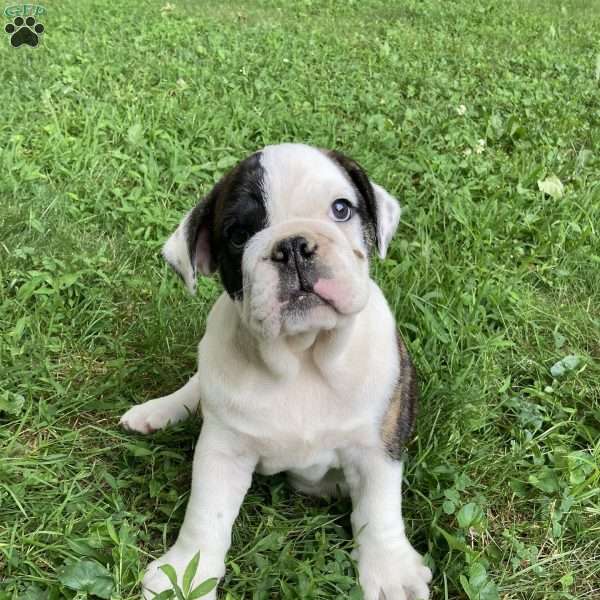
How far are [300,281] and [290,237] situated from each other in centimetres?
14

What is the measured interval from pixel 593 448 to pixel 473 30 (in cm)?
744

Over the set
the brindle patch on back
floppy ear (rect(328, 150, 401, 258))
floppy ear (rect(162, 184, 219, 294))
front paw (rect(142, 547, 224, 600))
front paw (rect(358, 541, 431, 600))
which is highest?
floppy ear (rect(328, 150, 401, 258))

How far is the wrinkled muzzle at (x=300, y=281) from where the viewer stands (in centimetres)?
218

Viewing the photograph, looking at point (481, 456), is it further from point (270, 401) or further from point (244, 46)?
point (244, 46)

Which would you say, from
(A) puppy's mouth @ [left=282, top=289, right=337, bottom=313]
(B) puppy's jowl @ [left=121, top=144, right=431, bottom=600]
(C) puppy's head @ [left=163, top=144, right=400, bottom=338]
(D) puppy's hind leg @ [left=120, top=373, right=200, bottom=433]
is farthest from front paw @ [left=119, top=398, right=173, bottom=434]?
(A) puppy's mouth @ [left=282, top=289, right=337, bottom=313]

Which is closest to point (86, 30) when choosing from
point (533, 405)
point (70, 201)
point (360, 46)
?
point (360, 46)

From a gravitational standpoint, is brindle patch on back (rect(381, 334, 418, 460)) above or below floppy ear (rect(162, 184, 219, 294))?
below

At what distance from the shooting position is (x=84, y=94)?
6176 mm

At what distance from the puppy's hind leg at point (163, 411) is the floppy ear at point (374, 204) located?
1.11 m

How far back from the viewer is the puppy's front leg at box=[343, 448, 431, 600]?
2.56m

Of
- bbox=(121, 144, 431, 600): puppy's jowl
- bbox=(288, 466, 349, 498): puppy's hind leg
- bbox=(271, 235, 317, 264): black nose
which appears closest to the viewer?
bbox=(271, 235, 317, 264): black nose

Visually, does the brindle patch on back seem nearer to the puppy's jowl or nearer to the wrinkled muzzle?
the puppy's jowl

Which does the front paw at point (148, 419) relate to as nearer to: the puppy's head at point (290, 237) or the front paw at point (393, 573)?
the puppy's head at point (290, 237)

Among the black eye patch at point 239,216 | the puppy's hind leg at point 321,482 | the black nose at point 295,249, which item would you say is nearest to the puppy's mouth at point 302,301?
the black nose at point 295,249
